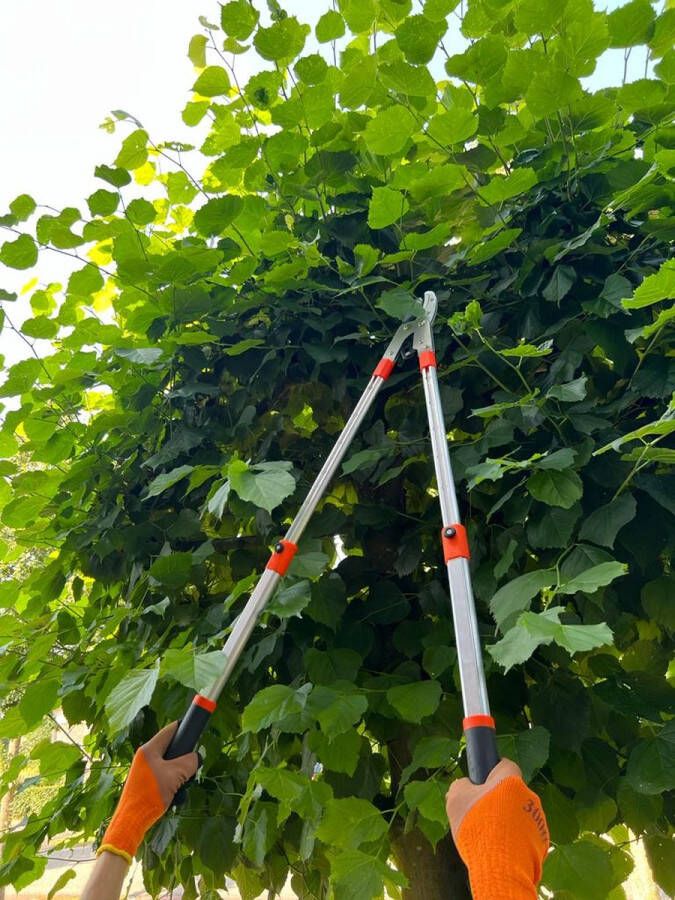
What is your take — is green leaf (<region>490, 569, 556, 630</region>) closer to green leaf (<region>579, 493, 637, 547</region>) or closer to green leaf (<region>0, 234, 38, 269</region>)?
green leaf (<region>579, 493, 637, 547</region>)

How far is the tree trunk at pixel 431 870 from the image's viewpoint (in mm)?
769

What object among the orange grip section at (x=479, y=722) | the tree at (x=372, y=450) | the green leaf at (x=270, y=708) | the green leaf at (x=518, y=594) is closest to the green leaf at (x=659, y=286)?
the tree at (x=372, y=450)

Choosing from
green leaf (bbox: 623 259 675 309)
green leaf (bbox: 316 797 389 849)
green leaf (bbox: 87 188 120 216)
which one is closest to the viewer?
green leaf (bbox: 623 259 675 309)

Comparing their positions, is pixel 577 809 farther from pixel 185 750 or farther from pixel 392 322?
pixel 392 322

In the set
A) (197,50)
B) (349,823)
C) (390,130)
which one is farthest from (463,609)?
(197,50)

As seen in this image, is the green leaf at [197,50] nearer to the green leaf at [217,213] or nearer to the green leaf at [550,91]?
the green leaf at [217,213]

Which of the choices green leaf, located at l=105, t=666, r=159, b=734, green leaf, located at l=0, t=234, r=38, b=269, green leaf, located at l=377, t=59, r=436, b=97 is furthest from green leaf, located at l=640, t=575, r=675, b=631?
green leaf, located at l=0, t=234, r=38, b=269

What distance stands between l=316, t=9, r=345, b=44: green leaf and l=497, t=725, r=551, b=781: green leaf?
833mm

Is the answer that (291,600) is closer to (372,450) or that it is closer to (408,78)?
(372,450)

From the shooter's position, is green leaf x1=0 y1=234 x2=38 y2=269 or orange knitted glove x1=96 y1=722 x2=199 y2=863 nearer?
orange knitted glove x1=96 y1=722 x2=199 y2=863

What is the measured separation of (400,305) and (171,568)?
405mm

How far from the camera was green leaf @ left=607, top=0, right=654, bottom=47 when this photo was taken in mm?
746

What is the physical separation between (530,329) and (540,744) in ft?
1.42

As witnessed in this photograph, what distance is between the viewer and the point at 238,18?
0.82m
